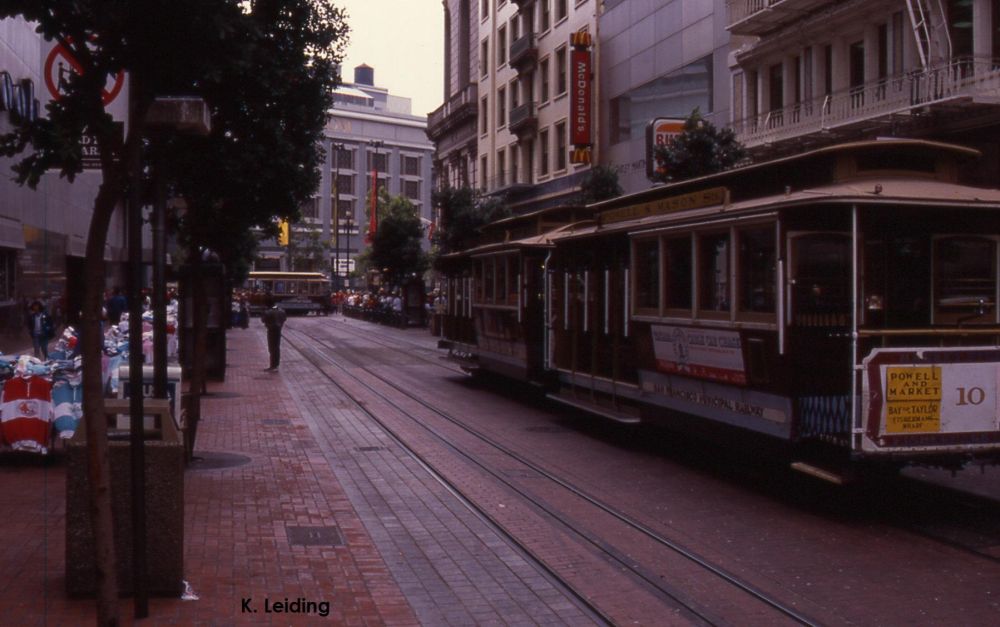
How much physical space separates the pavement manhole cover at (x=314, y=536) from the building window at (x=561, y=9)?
→ 3855 centimetres

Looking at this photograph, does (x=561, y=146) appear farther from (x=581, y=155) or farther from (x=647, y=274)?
(x=647, y=274)

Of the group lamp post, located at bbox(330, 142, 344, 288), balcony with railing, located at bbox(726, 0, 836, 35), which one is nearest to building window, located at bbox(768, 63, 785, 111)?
balcony with railing, located at bbox(726, 0, 836, 35)

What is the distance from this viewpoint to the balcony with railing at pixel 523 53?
48.5 metres

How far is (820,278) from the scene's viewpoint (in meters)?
10.8

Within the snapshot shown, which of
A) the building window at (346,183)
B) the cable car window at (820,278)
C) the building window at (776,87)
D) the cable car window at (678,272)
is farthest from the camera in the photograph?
the building window at (346,183)

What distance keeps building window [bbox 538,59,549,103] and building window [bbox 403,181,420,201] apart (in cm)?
7500

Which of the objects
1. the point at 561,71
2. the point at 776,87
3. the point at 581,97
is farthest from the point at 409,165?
the point at 776,87

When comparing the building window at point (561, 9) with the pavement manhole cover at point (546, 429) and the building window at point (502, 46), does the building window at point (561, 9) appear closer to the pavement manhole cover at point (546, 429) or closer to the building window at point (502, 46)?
the building window at point (502, 46)

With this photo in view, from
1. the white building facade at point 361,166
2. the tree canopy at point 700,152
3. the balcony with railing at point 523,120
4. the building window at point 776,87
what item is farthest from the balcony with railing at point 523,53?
the white building facade at point 361,166

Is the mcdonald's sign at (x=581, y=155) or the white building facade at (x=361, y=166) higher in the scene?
the white building facade at (x=361, y=166)

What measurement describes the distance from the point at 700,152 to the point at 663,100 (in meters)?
12.2

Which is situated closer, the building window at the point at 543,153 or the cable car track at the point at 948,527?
the cable car track at the point at 948,527

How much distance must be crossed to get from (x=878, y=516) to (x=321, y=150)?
9298mm

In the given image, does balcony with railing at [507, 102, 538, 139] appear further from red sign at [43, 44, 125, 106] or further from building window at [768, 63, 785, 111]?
red sign at [43, 44, 125, 106]
